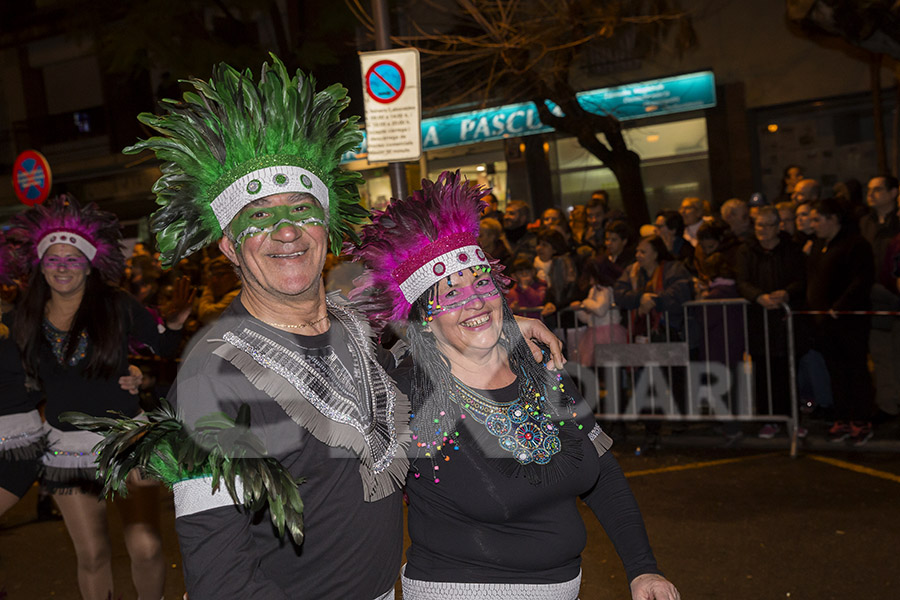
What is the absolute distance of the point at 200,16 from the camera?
17297mm

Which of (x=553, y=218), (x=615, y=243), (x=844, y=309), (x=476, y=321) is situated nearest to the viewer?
(x=476, y=321)

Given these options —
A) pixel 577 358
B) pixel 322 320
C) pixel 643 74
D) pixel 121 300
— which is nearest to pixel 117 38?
pixel 643 74

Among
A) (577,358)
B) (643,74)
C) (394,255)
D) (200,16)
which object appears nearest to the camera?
(394,255)

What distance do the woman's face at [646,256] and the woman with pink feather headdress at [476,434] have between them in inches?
219

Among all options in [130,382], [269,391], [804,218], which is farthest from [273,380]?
[804,218]

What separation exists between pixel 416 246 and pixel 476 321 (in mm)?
319

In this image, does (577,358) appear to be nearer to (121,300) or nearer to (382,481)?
(121,300)

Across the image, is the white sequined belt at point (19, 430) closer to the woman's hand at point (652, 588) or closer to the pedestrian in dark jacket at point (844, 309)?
the woman's hand at point (652, 588)

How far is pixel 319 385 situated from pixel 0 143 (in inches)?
1163

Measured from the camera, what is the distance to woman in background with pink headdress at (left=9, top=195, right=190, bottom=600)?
4.36 m

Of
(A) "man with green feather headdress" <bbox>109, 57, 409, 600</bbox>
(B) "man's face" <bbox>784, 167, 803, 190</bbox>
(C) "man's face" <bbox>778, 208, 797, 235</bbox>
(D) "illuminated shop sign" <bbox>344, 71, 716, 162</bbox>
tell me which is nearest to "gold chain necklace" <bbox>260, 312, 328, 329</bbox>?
(A) "man with green feather headdress" <bbox>109, 57, 409, 600</bbox>

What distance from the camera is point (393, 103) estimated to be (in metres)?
7.93

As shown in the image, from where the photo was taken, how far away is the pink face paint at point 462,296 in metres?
2.96

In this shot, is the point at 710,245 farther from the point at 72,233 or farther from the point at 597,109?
the point at 597,109
